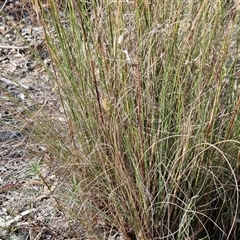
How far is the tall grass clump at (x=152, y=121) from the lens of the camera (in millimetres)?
1537

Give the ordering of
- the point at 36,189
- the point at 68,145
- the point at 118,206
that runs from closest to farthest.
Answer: the point at 118,206
the point at 68,145
the point at 36,189

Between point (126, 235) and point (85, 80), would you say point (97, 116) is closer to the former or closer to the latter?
point (85, 80)

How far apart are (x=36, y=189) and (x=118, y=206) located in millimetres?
444

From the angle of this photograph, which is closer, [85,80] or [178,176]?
[178,176]

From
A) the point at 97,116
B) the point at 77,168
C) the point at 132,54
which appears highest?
the point at 132,54

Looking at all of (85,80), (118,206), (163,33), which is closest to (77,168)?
(118,206)

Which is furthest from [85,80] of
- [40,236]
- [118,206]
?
[40,236]

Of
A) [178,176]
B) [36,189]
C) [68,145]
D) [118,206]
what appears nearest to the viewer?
[178,176]

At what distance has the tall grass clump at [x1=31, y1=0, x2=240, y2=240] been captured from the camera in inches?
60.5

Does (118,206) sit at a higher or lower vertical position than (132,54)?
lower

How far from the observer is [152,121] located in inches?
61.2

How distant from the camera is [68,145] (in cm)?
181

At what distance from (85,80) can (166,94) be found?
0.28 metres

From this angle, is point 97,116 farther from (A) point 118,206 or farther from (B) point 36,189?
(B) point 36,189
